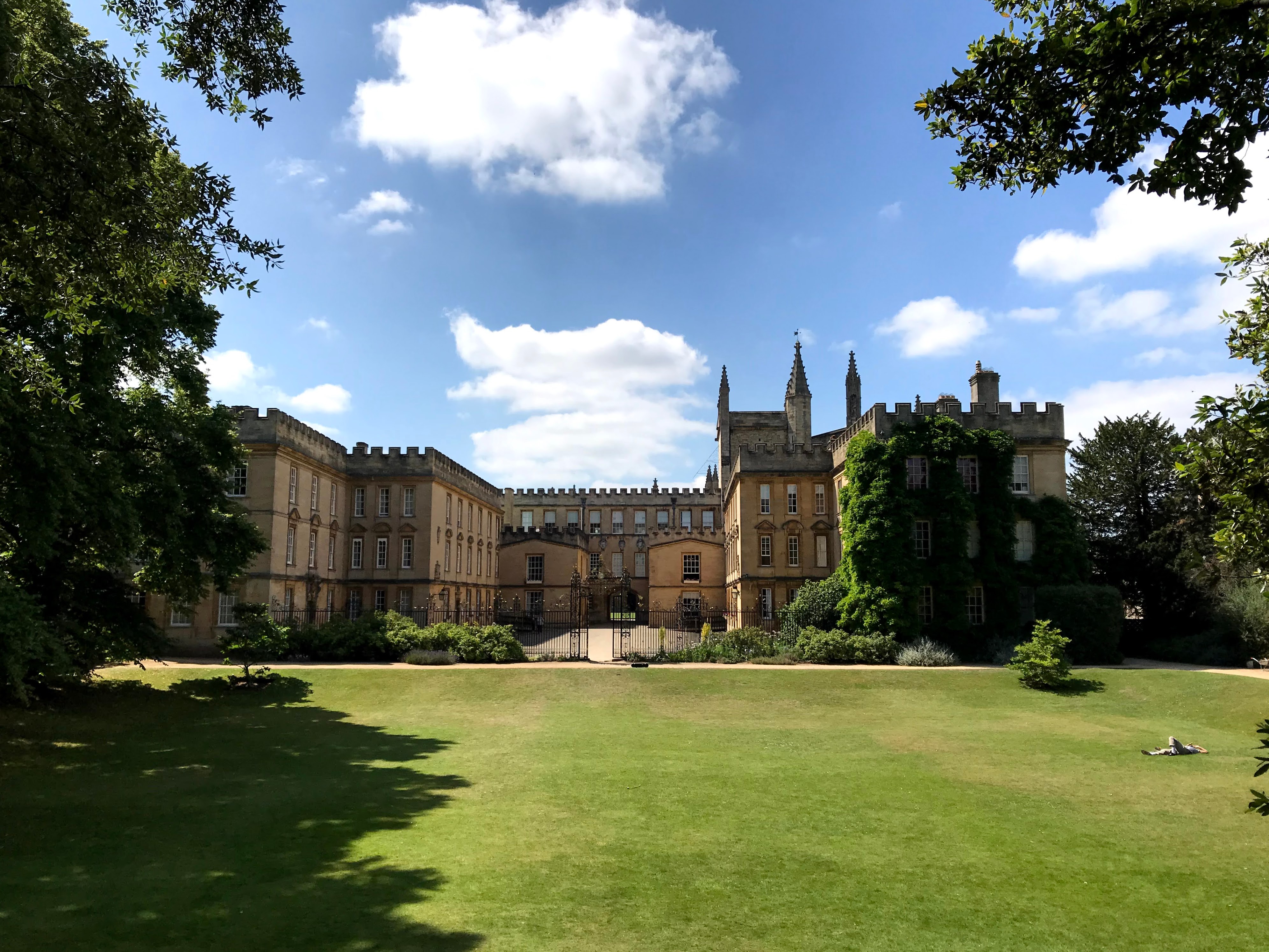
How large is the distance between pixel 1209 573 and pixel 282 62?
42.2ft

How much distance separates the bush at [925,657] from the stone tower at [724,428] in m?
Answer: 41.7

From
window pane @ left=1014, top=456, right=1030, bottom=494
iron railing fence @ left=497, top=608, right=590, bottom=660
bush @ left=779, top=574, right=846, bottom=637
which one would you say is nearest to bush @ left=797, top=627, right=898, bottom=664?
bush @ left=779, top=574, right=846, bottom=637

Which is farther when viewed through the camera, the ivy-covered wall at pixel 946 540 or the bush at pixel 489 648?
the ivy-covered wall at pixel 946 540

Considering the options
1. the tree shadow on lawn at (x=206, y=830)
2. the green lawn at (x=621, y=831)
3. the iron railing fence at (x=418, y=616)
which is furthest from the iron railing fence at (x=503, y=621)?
the tree shadow on lawn at (x=206, y=830)

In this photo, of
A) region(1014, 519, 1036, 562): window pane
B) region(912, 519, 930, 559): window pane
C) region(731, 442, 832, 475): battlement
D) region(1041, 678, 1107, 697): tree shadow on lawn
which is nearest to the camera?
region(1041, 678, 1107, 697): tree shadow on lawn

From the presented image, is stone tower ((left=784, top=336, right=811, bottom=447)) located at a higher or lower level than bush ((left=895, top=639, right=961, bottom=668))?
higher

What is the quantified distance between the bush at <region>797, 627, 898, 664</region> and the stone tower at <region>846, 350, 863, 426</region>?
137 feet

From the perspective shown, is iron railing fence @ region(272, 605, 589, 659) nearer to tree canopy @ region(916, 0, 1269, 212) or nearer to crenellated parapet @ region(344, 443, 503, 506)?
crenellated parapet @ region(344, 443, 503, 506)

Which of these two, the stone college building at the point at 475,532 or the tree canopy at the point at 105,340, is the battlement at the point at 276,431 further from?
the tree canopy at the point at 105,340

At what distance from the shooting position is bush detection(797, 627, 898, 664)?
30.2m

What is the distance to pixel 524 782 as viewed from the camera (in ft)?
45.9

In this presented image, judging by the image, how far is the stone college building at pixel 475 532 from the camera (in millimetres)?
34656

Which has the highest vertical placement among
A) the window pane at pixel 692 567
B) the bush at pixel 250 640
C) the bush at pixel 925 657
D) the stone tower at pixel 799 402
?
the stone tower at pixel 799 402

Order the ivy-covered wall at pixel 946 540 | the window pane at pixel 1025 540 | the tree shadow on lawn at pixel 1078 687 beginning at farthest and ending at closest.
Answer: the window pane at pixel 1025 540, the ivy-covered wall at pixel 946 540, the tree shadow on lawn at pixel 1078 687
